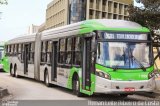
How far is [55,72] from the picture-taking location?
872 inches

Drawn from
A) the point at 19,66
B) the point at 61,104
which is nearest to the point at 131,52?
the point at 61,104

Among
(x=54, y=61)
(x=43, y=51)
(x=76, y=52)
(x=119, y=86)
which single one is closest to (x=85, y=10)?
(x=43, y=51)

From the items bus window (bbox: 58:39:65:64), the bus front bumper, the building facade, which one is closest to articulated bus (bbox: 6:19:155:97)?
the bus front bumper

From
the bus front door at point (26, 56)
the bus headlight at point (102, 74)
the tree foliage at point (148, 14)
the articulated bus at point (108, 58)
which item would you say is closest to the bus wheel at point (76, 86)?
→ the articulated bus at point (108, 58)

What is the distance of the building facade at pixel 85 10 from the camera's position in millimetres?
108188

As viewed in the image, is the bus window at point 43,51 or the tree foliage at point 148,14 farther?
the bus window at point 43,51

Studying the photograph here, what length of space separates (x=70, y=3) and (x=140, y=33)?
96.1 meters

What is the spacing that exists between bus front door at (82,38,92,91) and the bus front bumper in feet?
3.06

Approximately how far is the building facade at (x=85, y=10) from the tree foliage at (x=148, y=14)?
87511mm

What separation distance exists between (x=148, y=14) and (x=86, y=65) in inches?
159

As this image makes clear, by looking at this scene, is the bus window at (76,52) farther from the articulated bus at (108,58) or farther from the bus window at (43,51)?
the bus window at (43,51)

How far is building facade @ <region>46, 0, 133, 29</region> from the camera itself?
355 feet

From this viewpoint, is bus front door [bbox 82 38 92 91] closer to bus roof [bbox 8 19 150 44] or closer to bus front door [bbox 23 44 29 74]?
bus roof [bbox 8 19 150 44]

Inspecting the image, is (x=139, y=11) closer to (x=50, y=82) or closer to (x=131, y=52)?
(x=131, y=52)
